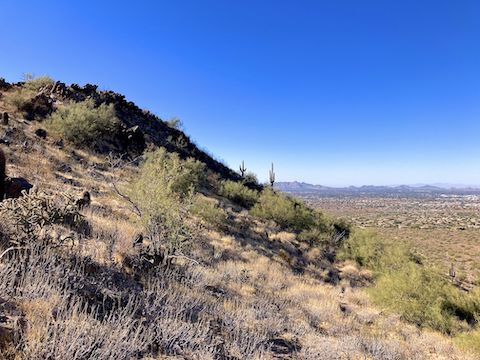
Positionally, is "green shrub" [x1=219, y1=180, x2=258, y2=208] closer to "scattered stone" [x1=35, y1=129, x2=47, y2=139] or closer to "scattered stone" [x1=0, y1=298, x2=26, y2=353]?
"scattered stone" [x1=35, y1=129, x2=47, y2=139]

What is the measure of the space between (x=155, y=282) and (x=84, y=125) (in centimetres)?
1959

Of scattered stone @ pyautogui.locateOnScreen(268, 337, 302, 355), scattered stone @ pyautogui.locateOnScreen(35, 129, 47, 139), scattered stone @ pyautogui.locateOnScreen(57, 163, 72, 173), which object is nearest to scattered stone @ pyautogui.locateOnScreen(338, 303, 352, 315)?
scattered stone @ pyautogui.locateOnScreen(268, 337, 302, 355)

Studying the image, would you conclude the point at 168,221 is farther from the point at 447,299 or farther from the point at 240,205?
the point at 240,205

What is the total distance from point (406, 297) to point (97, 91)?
30338 millimetres

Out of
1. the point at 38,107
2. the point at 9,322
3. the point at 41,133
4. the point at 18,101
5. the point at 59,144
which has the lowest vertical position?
the point at 9,322

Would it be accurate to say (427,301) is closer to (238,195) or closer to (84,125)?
(238,195)

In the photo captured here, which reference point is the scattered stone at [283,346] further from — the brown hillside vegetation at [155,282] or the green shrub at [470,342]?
the green shrub at [470,342]

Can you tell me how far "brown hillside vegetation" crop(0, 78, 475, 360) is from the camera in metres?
3.80

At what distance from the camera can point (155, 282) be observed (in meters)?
6.25

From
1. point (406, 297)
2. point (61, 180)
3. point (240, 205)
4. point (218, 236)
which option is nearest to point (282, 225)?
point (240, 205)

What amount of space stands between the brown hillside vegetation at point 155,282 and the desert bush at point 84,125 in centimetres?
38

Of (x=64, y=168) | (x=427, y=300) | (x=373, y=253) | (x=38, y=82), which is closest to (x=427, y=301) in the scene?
(x=427, y=300)

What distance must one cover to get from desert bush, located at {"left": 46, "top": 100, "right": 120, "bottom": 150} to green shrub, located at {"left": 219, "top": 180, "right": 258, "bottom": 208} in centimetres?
931

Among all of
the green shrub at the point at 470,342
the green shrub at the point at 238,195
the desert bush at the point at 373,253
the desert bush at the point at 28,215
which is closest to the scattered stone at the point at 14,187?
the desert bush at the point at 28,215
